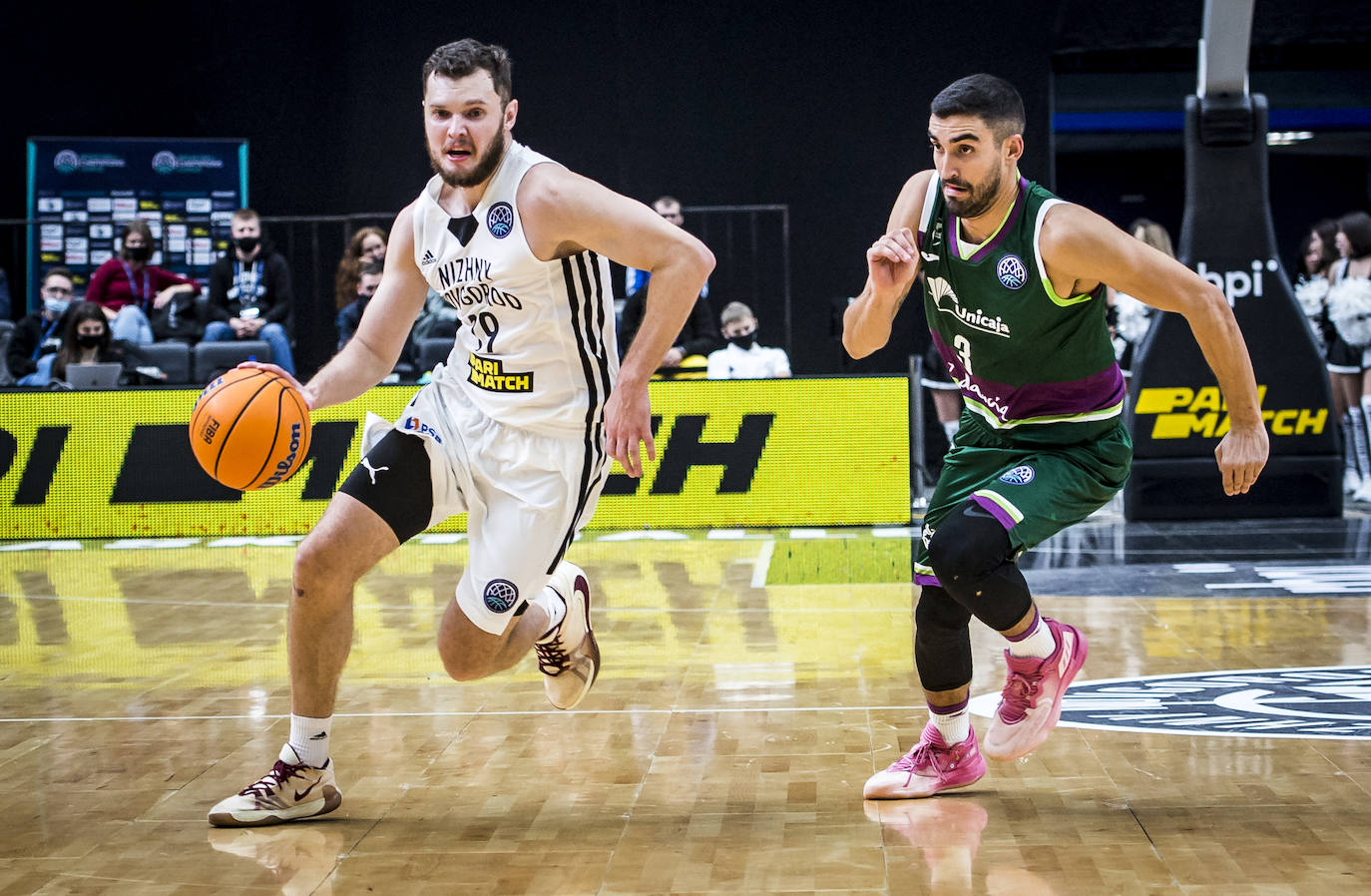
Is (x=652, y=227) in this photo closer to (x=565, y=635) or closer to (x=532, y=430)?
(x=532, y=430)

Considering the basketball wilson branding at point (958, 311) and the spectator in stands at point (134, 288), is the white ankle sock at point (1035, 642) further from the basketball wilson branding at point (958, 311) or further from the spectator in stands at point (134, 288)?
the spectator in stands at point (134, 288)

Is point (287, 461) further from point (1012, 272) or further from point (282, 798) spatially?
point (1012, 272)

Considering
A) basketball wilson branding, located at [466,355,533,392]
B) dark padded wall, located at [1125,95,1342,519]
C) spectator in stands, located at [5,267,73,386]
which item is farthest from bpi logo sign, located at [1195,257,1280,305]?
spectator in stands, located at [5,267,73,386]

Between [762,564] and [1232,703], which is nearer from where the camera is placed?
[1232,703]

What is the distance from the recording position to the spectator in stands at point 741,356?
35.7 feet

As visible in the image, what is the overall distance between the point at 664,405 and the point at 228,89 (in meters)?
7.14

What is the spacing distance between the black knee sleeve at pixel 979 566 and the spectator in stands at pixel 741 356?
286 inches

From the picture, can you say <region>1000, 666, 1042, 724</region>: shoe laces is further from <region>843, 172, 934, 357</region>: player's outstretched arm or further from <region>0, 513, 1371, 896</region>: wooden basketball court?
<region>843, 172, 934, 357</region>: player's outstretched arm

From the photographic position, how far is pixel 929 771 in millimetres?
3725

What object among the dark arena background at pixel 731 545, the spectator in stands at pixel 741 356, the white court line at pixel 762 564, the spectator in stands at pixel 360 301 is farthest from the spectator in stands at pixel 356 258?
the white court line at pixel 762 564

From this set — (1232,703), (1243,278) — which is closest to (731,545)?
(1243,278)

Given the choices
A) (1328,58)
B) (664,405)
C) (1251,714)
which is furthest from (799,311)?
(1251,714)

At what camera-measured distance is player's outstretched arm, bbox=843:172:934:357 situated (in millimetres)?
3430

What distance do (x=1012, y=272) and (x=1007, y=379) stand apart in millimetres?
291
